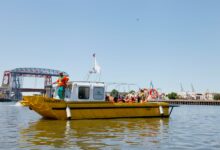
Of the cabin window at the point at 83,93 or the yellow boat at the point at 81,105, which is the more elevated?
the cabin window at the point at 83,93

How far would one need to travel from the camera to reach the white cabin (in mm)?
21172

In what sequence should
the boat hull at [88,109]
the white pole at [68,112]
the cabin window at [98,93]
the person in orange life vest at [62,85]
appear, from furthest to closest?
the cabin window at [98,93]
the person in orange life vest at [62,85]
the white pole at [68,112]
the boat hull at [88,109]

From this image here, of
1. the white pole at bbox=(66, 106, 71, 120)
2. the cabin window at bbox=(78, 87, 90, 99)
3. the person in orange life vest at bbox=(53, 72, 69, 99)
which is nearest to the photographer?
the white pole at bbox=(66, 106, 71, 120)

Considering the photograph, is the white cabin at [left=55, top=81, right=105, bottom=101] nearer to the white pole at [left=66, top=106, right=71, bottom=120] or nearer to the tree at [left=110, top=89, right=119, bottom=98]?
the white pole at [left=66, top=106, right=71, bottom=120]

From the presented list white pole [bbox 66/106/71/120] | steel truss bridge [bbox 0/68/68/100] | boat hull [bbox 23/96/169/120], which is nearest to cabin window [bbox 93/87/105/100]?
boat hull [bbox 23/96/169/120]

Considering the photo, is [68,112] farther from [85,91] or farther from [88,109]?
[85,91]

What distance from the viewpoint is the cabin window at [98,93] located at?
21.7 metres

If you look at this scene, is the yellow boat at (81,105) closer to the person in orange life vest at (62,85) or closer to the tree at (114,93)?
the person in orange life vest at (62,85)

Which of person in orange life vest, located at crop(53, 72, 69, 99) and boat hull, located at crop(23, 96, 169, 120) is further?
person in orange life vest, located at crop(53, 72, 69, 99)

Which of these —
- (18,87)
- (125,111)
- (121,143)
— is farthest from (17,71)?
(121,143)

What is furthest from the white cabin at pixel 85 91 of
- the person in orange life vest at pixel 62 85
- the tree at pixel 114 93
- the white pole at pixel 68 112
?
the tree at pixel 114 93

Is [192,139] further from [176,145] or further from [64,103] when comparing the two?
[64,103]

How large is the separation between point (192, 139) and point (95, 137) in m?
3.97

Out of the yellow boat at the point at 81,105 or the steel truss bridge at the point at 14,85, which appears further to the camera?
the steel truss bridge at the point at 14,85
